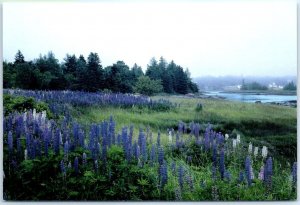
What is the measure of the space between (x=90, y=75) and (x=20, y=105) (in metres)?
0.71

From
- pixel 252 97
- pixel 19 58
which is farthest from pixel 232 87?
pixel 19 58

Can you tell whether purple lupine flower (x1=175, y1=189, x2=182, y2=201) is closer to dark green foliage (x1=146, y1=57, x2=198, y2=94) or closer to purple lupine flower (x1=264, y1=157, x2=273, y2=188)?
purple lupine flower (x1=264, y1=157, x2=273, y2=188)

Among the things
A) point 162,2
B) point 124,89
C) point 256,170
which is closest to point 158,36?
point 162,2

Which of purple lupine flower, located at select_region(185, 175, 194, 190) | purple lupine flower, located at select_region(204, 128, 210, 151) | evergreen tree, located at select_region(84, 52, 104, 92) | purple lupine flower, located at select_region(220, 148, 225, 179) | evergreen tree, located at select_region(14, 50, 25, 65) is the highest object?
evergreen tree, located at select_region(14, 50, 25, 65)

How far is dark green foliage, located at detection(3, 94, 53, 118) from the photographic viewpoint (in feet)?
13.6

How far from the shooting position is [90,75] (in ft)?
14.1

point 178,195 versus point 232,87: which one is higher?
point 232,87

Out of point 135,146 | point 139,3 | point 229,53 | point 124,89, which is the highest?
point 139,3

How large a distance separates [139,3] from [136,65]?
56cm

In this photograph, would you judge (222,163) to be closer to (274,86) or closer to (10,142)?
(274,86)

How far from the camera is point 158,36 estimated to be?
4172 millimetres

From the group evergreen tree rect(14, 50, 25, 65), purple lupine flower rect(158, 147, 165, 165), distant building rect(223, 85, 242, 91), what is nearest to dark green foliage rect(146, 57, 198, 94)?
distant building rect(223, 85, 242, 91)

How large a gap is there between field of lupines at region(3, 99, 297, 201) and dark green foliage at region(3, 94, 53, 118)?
90 millimetres

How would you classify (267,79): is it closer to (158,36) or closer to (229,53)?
(229,53)
